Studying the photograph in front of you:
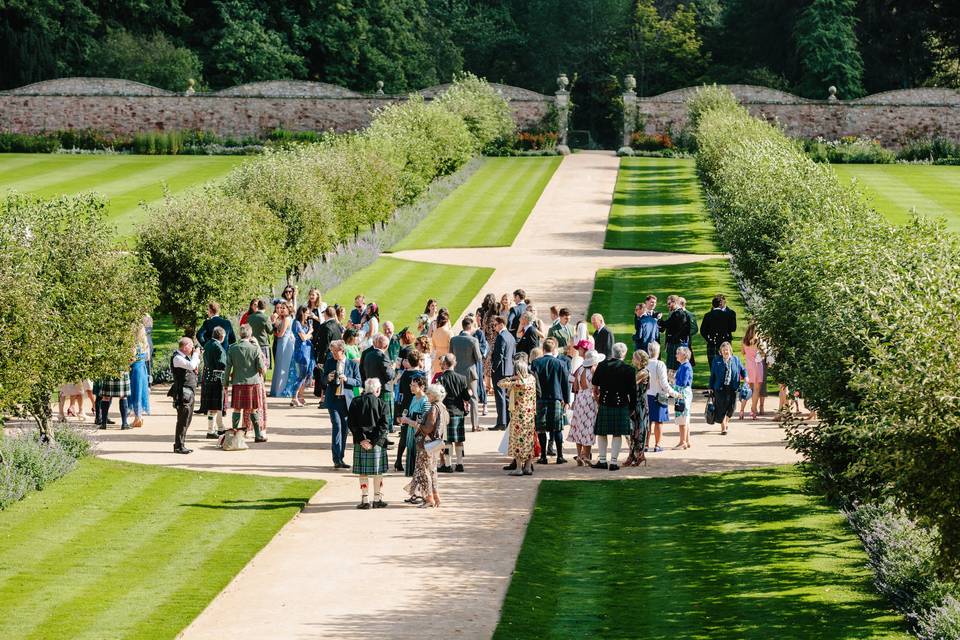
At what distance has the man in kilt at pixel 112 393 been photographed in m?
20.7

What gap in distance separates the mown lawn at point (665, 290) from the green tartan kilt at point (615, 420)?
7.82 metres

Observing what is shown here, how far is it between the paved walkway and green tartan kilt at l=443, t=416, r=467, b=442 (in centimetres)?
50

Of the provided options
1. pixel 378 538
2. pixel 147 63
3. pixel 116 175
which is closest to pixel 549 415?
pixel 378 538

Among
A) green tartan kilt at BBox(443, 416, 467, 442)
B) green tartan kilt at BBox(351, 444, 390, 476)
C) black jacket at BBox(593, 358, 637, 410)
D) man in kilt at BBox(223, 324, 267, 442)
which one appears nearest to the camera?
green tartan kilt at BBox(351, 444, 390, 476)

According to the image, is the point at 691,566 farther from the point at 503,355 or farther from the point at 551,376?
the point at 503,355

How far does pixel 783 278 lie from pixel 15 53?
195ft

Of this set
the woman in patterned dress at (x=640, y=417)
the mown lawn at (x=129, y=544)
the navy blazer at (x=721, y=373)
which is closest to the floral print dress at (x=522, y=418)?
the woman in patterned dress at (x=640, y=417)

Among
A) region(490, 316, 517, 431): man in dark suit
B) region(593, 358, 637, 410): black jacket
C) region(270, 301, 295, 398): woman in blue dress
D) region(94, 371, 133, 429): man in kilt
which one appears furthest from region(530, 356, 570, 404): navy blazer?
region(94, 371, 133, 429): man in kilt

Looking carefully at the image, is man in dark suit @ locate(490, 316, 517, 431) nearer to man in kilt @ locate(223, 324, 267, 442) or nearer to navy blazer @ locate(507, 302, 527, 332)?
navy blazer @ locate(507, 302, 527, 332)

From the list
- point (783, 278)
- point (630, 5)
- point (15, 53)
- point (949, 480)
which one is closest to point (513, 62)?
point (630, 5)

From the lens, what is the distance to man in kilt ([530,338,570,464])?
18.7 metres

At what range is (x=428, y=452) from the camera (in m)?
16.6

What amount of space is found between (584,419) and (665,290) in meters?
14.6

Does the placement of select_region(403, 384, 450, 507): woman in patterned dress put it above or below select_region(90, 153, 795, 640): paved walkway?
above
